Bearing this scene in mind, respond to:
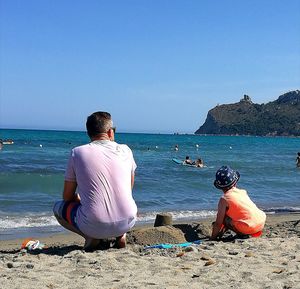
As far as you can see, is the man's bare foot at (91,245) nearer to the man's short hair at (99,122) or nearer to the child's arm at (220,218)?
the man's short hair at (99,122)

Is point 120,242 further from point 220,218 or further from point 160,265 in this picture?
point 220,218

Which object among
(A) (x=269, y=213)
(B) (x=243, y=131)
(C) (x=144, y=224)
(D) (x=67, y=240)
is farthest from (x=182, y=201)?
(B) (x=243, y=131)

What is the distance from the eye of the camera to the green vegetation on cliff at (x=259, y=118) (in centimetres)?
13038

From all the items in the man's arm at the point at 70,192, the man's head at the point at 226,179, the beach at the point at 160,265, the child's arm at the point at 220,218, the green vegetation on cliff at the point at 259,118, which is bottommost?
the beach at the point at 160,265

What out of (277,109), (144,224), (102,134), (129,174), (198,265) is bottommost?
(144,224)

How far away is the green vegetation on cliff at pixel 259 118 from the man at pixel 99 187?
12790 centimetres

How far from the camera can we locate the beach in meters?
3.74

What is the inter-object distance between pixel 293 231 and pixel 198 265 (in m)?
3.07

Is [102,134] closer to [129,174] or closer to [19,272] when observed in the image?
[129,174]

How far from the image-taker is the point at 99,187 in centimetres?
445

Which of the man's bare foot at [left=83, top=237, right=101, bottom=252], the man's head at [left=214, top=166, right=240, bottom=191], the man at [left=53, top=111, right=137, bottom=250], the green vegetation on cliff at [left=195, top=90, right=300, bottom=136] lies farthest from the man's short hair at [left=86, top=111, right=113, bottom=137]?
the green vegetation on cliff at [left=195, top=90, right=300, bottom=136]

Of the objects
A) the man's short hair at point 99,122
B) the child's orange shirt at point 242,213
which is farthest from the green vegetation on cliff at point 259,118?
the man's short hair at point 99,122

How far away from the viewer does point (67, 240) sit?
758 centimetres

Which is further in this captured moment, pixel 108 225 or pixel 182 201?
pixel 182 201
